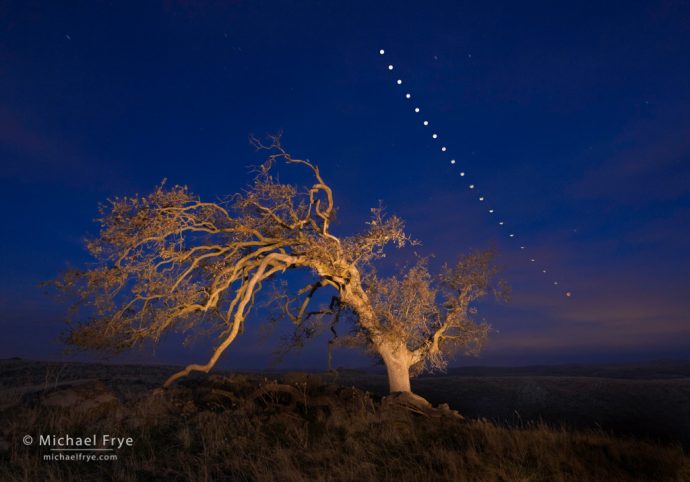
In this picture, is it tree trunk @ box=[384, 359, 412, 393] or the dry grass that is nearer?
the dry grass

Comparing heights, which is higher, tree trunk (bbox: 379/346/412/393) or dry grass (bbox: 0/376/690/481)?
tree trunk (bbox: 379/346/412/393)

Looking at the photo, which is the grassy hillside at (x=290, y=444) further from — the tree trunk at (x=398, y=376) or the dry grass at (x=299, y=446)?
the tree trunk at (x=398, y=376)

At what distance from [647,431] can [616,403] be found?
11.4ft

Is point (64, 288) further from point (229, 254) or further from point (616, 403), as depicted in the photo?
point (616, 403)

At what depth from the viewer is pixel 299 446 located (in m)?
7.49

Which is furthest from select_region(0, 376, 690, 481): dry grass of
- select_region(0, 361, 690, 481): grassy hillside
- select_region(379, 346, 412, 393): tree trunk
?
select_region(379, 346, 412, 393): tree trunk

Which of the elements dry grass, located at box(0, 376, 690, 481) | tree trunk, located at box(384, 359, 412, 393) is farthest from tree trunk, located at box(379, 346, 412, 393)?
dry grass, located at box(0, 376, 690, 481)

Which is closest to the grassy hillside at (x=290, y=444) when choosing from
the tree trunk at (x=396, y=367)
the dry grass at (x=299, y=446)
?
the dry grass at (x=299, y=446)

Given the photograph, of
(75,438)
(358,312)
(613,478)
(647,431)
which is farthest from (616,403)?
(75,438)

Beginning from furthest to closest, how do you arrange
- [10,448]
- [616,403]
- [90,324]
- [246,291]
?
1. [616,403]
2. [246,291]
3. [90,324]
4. [10,448]

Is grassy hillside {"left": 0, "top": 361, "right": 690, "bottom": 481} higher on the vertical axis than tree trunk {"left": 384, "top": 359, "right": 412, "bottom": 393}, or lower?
lower

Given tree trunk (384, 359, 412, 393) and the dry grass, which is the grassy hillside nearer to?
the dry grass

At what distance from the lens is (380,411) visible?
31.8 feet

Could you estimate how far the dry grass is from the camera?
6.30 metres
